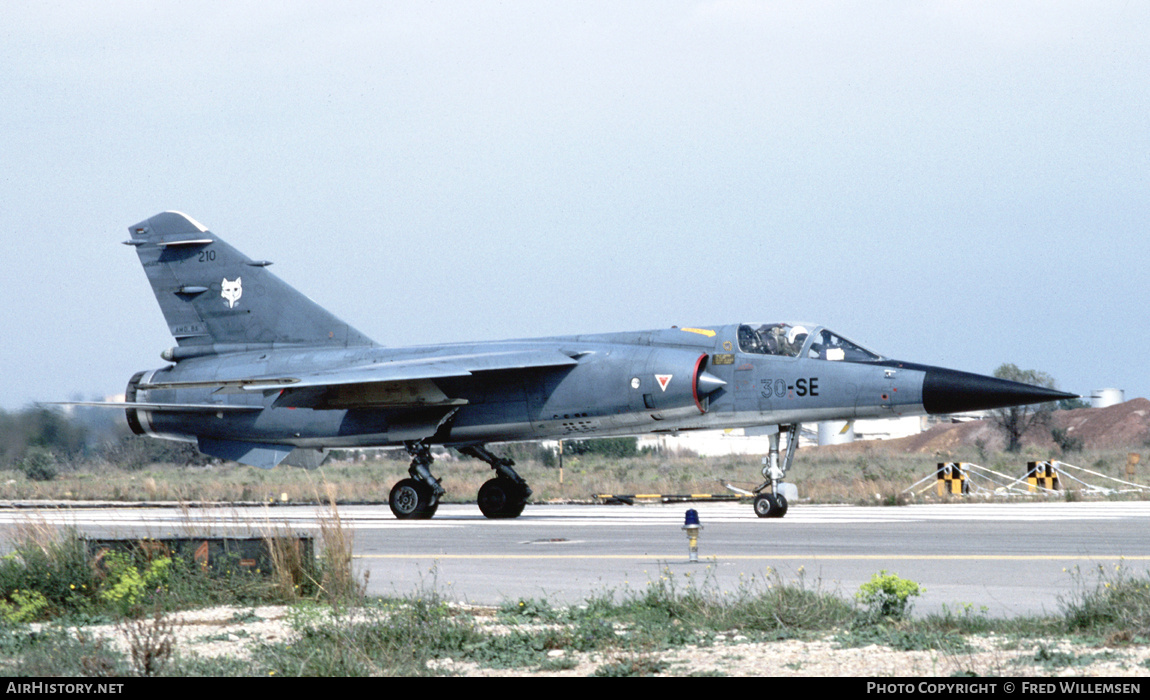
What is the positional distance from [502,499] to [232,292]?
6751 millimetres

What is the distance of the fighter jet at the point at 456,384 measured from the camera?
17875mm

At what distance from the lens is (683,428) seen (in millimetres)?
18766

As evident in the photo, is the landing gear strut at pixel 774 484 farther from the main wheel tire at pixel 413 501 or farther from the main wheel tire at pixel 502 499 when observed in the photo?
the main wheel tire at pixel 413 501

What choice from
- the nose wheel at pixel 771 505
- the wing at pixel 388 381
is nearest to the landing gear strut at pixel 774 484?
the nose wheel at pixel 771 505

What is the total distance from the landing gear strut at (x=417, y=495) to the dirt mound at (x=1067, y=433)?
65.1m

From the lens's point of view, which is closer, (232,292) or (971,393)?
(971,393)

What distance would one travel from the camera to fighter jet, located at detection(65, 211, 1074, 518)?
17.9 meters

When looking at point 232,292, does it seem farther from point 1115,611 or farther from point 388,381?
point 1115,611

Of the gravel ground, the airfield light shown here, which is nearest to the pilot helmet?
the airfield light

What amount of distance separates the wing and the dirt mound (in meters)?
65.2

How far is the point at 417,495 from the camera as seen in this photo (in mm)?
19531

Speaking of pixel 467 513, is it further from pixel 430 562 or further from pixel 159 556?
pixel 159 556

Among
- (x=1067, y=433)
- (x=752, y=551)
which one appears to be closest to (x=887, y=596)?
(x=752, y=551)
